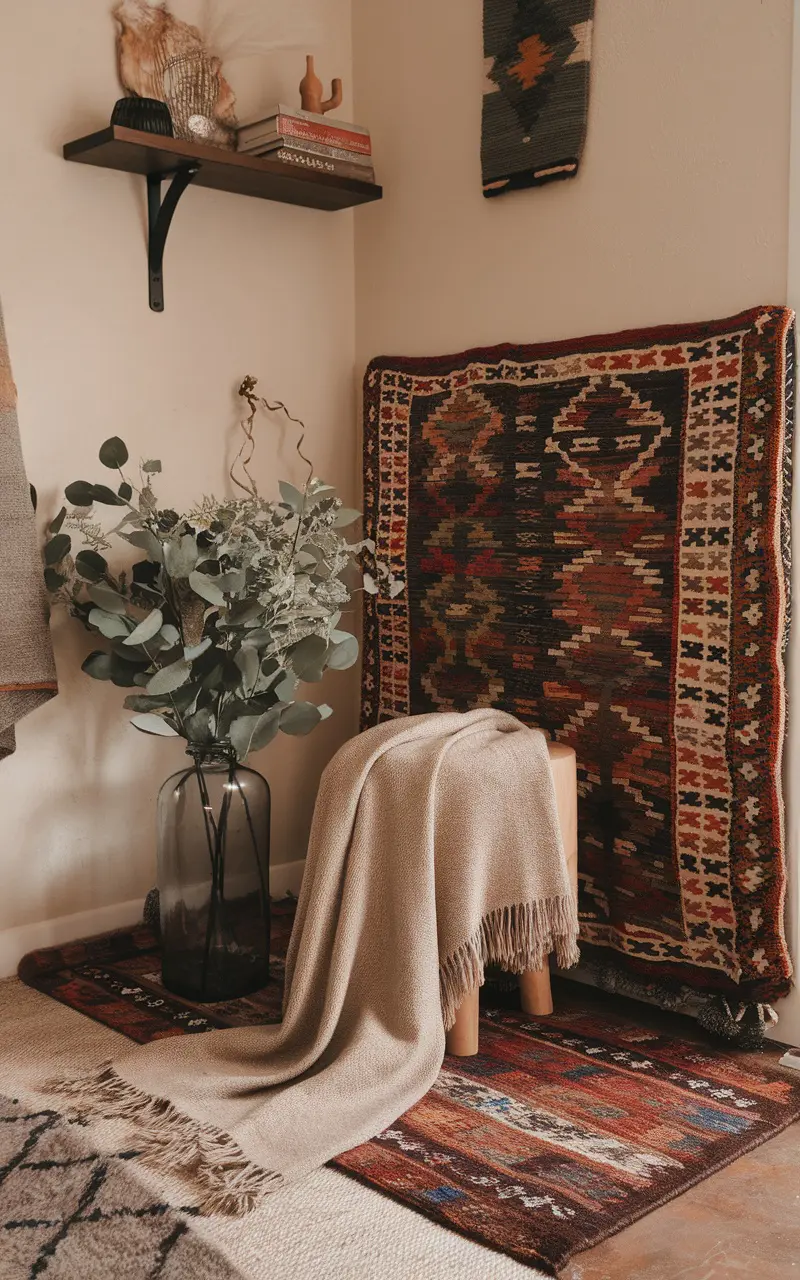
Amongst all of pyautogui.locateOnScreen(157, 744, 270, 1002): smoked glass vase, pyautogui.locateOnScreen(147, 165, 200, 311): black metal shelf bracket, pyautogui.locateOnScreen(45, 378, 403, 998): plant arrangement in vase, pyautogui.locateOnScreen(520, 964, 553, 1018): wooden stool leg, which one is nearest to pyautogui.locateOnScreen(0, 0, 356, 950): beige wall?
pyautogui.locateOnScreen(147, 165, 200, 311): black metal shelf bracket

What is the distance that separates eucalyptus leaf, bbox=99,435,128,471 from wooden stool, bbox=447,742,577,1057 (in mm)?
1044

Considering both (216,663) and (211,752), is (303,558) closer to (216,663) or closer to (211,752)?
(216,663)

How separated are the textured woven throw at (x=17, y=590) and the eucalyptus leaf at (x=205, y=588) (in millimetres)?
364

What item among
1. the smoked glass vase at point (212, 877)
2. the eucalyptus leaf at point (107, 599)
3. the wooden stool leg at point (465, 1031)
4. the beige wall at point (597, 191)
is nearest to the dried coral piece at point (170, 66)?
the beige wall at point (597, 191)

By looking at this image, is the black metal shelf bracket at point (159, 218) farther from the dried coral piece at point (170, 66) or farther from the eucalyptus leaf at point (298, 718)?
the eucalyptus leaf at point (298, 718)

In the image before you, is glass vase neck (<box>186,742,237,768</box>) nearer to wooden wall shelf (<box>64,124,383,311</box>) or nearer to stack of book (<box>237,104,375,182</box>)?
wooden wall shelf (<box>64,124,383,311</box>)

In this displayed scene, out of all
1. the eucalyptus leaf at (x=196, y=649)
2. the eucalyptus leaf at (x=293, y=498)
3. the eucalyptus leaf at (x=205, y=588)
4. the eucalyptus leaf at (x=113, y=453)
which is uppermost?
the eucalyptus leaf at (x=113, y=453)


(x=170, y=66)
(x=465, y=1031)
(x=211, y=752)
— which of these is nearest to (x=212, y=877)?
(x=211, y=752)

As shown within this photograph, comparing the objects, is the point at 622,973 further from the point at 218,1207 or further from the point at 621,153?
the point at 621,153

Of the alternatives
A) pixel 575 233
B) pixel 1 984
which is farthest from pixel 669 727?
pixel 1 984

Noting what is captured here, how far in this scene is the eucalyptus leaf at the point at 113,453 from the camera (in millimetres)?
2453

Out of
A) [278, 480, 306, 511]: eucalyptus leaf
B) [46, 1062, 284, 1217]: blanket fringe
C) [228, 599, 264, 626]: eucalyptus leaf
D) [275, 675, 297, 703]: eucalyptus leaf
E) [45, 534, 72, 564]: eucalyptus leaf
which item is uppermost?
[278, 480, 306, 511]: eucalyptus leaf

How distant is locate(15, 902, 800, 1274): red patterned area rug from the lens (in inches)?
66.1


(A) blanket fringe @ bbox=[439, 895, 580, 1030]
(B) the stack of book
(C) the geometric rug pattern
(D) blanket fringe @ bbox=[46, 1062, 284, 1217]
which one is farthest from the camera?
(B) the stack of book
